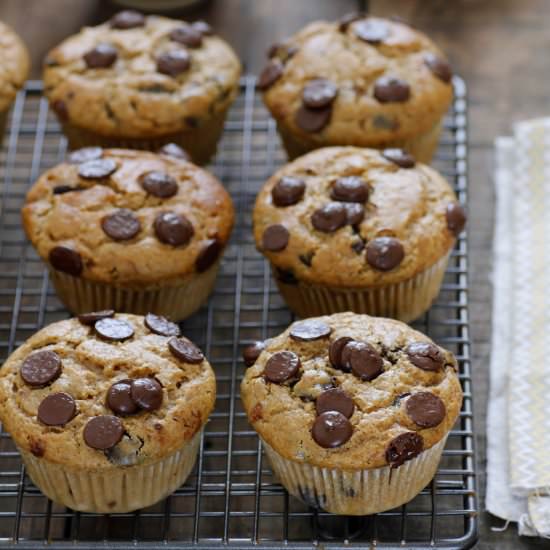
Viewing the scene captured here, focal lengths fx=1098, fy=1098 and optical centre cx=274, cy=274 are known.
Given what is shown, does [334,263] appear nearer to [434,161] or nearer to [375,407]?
Answer: [375,407]

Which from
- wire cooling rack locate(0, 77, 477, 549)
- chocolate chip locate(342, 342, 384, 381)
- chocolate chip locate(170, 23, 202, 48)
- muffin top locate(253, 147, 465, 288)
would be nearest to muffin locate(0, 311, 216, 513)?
wire cooling rack locate(0, 77, 477, 549)

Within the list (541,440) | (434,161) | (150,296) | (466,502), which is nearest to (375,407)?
(466,502)

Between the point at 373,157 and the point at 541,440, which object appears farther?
the point at 373,157

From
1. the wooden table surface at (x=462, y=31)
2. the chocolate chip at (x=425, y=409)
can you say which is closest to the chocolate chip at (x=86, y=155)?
the wooden table surface at (x=462, y=31)

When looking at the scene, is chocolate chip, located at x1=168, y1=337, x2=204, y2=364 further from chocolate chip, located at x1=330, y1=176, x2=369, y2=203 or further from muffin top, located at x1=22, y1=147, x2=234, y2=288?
chocolate chip, located at x1=330, y1=176, x2=369, y2=203

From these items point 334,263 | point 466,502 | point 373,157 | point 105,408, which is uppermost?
point 373,157

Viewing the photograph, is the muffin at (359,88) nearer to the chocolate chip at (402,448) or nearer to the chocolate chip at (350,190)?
the chocolate chip at (350,190)
